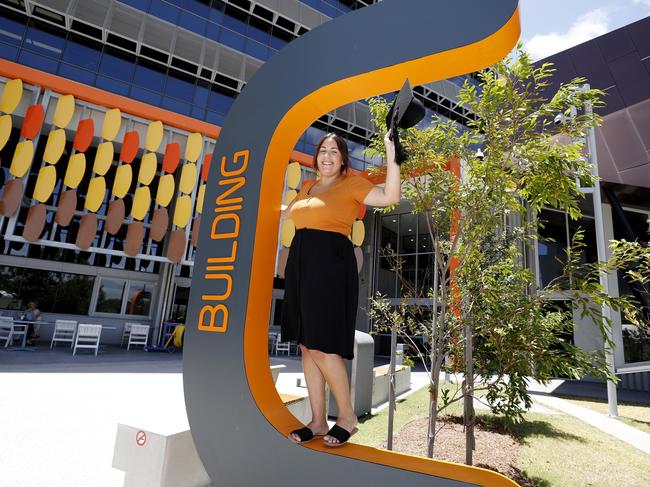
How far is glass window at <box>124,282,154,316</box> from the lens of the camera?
48.1 feet

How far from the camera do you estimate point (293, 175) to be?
13438 millimetres

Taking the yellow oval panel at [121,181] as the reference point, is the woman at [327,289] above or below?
below

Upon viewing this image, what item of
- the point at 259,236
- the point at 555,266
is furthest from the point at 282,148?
the point at 555,266

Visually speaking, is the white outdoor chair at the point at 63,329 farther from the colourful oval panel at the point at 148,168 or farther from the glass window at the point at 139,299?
the colourful oval panel at the point at 148,168

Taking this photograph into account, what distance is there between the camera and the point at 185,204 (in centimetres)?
1204

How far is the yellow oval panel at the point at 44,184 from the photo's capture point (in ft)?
33.9

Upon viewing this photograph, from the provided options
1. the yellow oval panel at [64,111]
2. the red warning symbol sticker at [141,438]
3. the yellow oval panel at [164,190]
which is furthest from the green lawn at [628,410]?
the yellow oval panel at [64,111]

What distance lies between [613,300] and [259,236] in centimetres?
239

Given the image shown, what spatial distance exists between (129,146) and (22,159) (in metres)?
2.69

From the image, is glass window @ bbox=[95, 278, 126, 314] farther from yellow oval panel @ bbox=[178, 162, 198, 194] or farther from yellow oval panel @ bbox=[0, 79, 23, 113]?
yellow oval panel @ bbox=[0, 79, 23, 113]

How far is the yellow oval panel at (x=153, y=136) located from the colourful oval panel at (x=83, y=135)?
61.7 inches

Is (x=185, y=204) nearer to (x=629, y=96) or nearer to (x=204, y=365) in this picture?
(x=204, y=365)

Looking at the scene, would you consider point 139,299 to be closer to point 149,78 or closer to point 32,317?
point 32,317

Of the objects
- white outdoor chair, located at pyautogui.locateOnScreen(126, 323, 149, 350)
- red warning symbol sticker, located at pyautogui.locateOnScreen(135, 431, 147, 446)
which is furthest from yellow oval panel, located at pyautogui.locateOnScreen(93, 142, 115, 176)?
red warning symbol sticker, located at pyautogui.locateOnScreen(135, 431, 147, 446)
